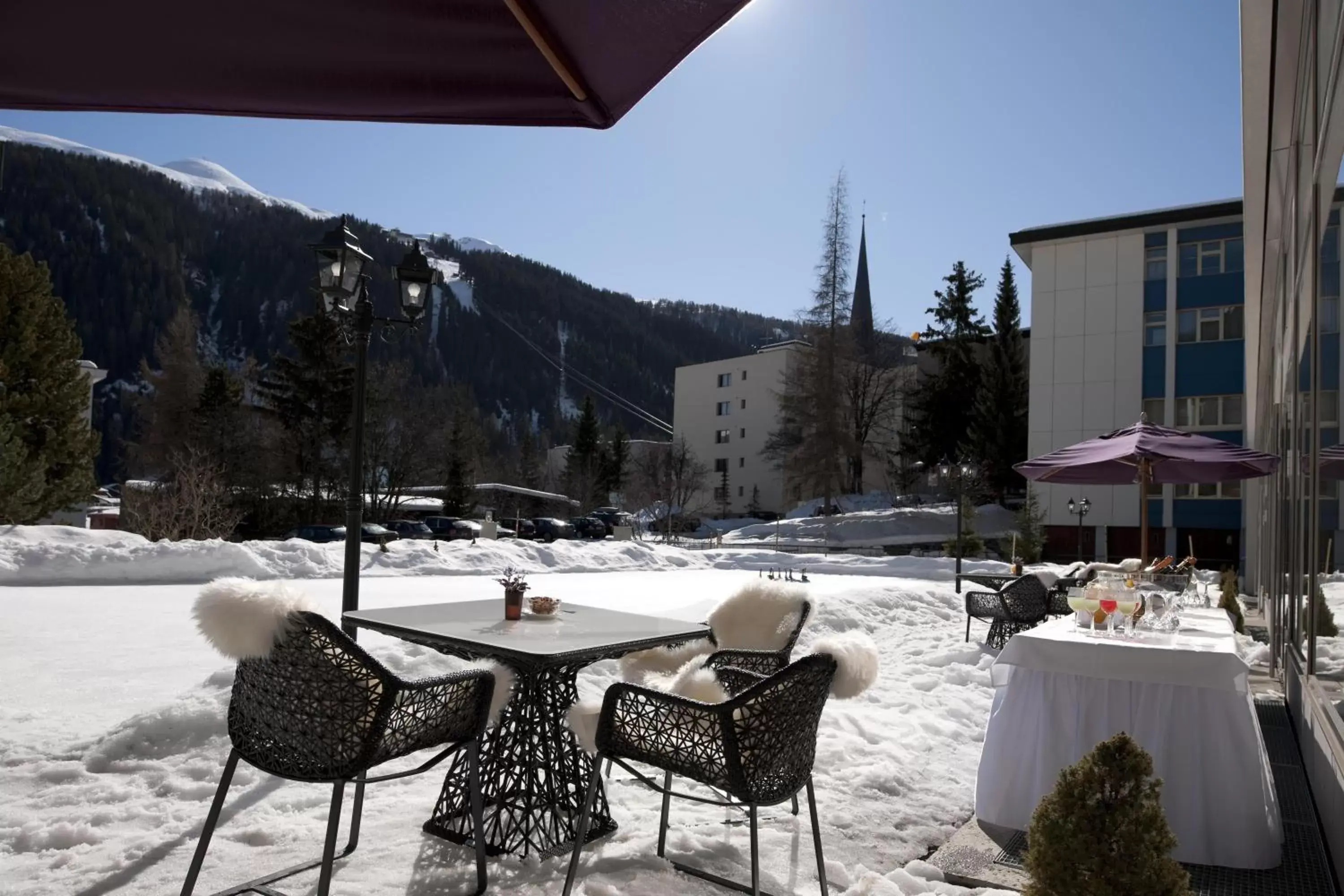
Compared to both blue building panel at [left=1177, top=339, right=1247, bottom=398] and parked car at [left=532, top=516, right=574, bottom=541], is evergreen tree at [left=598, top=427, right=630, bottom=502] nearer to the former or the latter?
parked car at [left=532, top=516, right=574, bottom=541]

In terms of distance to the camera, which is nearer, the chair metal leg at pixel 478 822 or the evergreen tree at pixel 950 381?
the chair metal leg at pixel 478 822

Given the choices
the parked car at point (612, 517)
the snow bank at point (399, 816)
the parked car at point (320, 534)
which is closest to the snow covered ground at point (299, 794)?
the snow bank at point (399, 816)

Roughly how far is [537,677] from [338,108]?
261 cm

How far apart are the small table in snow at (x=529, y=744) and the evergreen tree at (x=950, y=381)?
46.4 meters

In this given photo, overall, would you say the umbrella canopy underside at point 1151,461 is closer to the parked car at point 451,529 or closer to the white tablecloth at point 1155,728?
the white tablecloth at point 1155,728

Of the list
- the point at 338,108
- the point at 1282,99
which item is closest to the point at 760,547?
the point at 1282,99

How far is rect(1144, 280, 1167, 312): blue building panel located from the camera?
34500mm

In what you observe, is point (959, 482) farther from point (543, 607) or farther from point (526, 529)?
point (526, 529)

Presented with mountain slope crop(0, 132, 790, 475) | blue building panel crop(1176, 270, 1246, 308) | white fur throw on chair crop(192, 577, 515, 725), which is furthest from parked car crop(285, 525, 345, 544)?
mountain slope crop(0, 132, 790, 475)

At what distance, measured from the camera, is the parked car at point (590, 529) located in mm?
42156

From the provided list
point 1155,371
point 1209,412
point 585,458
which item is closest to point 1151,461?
point 1209,412

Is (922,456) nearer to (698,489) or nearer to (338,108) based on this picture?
(698,489)

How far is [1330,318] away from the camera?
3.74 m

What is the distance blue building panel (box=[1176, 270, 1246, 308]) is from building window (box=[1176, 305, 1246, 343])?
0.74 ft
